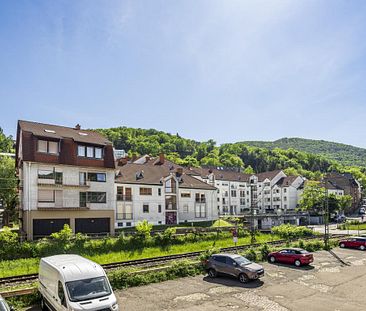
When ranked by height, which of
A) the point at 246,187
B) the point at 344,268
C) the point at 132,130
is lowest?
the point at 344,268

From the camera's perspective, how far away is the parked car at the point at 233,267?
72.9 feet

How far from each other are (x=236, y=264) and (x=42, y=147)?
27.4 m

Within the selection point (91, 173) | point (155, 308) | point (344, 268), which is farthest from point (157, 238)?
point (155, 308)

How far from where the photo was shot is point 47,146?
4119 cm

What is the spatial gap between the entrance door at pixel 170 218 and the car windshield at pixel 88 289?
42964 mm

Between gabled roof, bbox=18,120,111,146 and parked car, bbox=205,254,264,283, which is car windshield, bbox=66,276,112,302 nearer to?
parked car, bbox=205,254,264,283

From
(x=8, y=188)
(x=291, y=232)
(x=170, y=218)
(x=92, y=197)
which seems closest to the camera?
(x=92, y=197)

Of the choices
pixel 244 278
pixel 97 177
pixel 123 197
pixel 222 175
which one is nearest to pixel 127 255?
pixel 97 177

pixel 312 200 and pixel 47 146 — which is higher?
pixel 47 146

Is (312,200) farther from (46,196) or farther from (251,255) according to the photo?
(46,196)

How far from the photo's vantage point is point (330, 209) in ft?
284

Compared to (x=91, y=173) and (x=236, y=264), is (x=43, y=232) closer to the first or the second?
(x=91, y=173)

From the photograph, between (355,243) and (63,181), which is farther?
(63,181)

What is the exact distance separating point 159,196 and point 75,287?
139 feet
